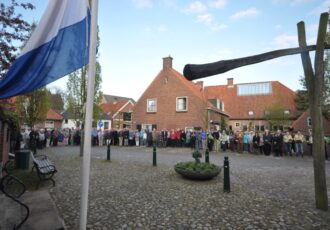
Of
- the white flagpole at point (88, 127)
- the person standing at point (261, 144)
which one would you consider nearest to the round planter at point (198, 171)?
the white flagpole at point (88, 127)

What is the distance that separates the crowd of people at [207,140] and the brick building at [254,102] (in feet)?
52.2

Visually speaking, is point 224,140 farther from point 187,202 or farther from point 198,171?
point 187,202

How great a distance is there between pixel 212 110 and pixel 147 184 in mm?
24298

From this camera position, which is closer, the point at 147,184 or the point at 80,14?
the point at 80,14

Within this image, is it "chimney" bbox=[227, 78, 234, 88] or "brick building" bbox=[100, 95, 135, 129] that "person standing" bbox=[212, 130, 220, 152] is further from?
"chimney" bbox=[227, 78, 234, 88]

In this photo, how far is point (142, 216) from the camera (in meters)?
5.38

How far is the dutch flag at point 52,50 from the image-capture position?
12.8 ft

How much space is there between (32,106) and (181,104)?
17756mm

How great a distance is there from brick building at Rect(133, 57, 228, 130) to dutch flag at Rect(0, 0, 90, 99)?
1001 inches

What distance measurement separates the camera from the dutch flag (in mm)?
3916

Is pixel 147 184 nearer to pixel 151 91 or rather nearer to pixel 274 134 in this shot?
pixel 274 134

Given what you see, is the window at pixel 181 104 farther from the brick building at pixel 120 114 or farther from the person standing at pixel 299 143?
the person standing at pixel 299 143

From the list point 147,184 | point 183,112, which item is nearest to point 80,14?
point 147,184

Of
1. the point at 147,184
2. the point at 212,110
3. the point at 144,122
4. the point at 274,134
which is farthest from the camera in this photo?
the point at 144,122
